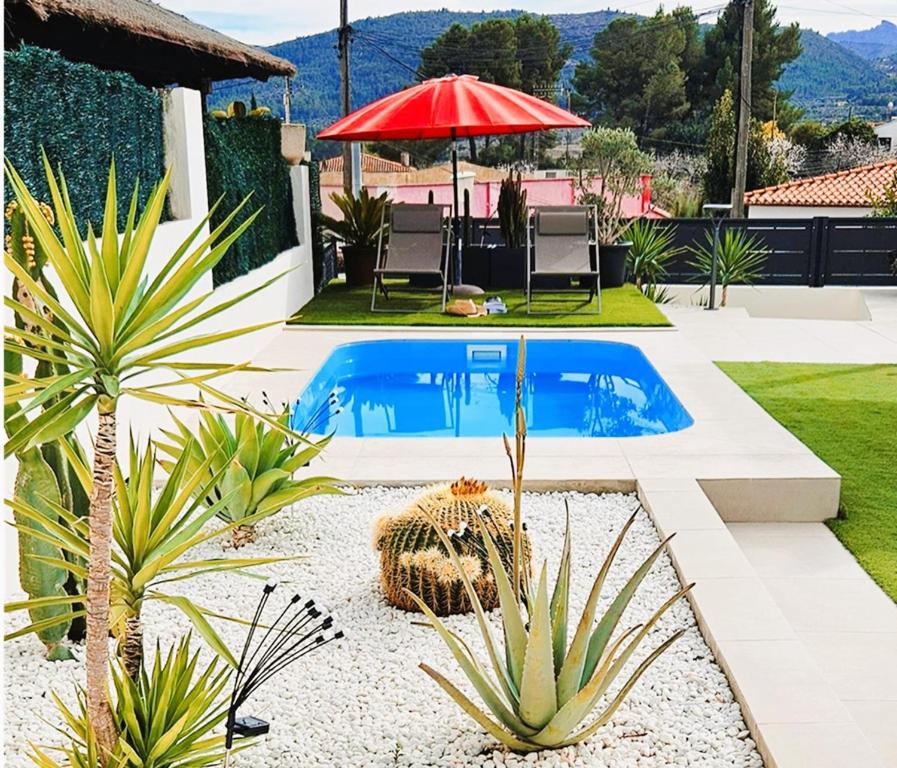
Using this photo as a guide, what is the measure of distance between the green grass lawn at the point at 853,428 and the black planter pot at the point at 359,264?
5755 mm

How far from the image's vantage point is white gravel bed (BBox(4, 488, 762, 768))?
3.24 m

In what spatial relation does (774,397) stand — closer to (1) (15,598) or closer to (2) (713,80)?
(1) (15,598)

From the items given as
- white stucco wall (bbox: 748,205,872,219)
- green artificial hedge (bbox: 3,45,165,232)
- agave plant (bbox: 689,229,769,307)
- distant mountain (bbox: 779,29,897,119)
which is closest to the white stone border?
green artificial hedge (bbox: 3,45,165,232)

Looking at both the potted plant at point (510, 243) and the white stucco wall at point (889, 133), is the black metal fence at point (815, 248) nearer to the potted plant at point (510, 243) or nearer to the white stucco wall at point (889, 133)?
the potted plant at point (510, 243)

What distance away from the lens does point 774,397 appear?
862 cm

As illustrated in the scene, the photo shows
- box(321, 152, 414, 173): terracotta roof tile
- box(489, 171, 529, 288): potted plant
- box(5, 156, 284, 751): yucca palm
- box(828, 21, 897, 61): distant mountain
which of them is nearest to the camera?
box(5, 156, 284, 751): yucca palm

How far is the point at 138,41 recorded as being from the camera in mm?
11445

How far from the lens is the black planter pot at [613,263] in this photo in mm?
13594

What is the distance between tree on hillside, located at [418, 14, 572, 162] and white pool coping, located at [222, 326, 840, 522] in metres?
46.2

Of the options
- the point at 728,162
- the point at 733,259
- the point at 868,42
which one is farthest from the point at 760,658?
the point at 868,42

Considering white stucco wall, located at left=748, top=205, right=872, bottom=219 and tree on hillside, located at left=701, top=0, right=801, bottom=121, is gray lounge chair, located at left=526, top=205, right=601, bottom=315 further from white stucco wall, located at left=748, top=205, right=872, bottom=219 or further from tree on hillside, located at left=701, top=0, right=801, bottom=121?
tree on hillside, located at left=701, top=0, right=801, bottom=121

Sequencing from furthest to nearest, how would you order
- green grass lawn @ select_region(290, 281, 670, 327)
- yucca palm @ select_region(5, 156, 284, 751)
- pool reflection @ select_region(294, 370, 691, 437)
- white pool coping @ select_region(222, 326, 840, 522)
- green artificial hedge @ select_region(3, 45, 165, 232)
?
1. green grass lawn @ select_region(290, 281, 670, 327)
2. pool reflection @ select_region(294, 370, 691, 437)
3. white pool coping @ select_region(222, 326, 840, 522)
4. green artificial hedge @ select_region(3, 45, 165, 232)
5. yucca palm @ select_region(5, 156, 284, 751)

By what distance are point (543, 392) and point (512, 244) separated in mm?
4709

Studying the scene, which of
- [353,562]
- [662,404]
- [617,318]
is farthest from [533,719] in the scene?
[617,318]
